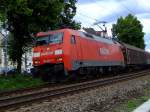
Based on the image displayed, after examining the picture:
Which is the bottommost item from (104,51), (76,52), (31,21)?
(76,52)

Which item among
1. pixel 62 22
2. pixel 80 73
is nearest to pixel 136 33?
pixel 62 22

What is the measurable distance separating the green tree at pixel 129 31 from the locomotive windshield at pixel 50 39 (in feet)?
217

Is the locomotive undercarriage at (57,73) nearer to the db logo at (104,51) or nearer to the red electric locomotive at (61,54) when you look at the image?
the red electric locomotive at (61,54)

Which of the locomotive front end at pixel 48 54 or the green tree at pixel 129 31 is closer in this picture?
the locomotive front end at pixel 48 54

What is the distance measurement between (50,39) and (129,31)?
7332 centimetres

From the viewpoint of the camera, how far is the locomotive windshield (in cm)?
2586

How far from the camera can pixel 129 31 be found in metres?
98.1

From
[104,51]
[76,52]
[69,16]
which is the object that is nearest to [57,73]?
[76,52]

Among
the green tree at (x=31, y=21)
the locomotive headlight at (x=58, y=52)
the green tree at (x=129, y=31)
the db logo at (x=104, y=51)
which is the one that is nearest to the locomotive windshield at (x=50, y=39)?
the locomotive headlight at (x=58, y=52)

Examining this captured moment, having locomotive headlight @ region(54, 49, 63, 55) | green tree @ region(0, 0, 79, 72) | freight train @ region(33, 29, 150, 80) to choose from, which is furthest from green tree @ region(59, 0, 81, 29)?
locomotive headlight @ region(54, 49, 63, 55)

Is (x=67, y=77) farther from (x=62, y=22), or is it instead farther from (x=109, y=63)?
(x=62, y=22)

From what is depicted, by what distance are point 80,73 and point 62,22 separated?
15.0 metres

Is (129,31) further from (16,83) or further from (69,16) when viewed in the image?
(16,83)

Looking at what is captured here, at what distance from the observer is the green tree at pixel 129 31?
308 ft
